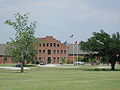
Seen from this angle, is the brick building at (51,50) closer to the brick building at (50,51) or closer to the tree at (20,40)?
the brick building at (50,51)

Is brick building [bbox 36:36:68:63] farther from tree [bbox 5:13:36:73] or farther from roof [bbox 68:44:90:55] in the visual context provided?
tree [bbox 5:13:36:73]

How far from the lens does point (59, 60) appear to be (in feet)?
482

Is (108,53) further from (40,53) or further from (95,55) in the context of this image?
(40,53)

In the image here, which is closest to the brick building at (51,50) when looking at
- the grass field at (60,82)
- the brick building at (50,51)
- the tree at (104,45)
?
the brick building at (50,51)

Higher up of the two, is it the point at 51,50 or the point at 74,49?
the point at 74,49

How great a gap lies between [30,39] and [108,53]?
23776 millimetres

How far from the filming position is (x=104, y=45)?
79875 mm

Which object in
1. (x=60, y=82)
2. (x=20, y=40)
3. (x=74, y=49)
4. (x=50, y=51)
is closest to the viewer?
(x=60, y=82)

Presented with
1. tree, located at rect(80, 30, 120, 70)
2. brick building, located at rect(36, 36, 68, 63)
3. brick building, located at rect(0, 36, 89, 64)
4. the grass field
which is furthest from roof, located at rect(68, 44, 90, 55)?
the grass field

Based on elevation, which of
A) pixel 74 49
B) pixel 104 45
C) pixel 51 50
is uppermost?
pixel 74 49

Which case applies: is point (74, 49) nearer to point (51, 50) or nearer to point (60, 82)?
point (51, 50)

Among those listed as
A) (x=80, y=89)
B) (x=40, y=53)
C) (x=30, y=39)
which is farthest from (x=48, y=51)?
(x=80, y=89)

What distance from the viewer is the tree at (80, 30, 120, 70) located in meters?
78.8

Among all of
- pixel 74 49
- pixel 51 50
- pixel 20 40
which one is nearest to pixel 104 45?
pixel 20 40
